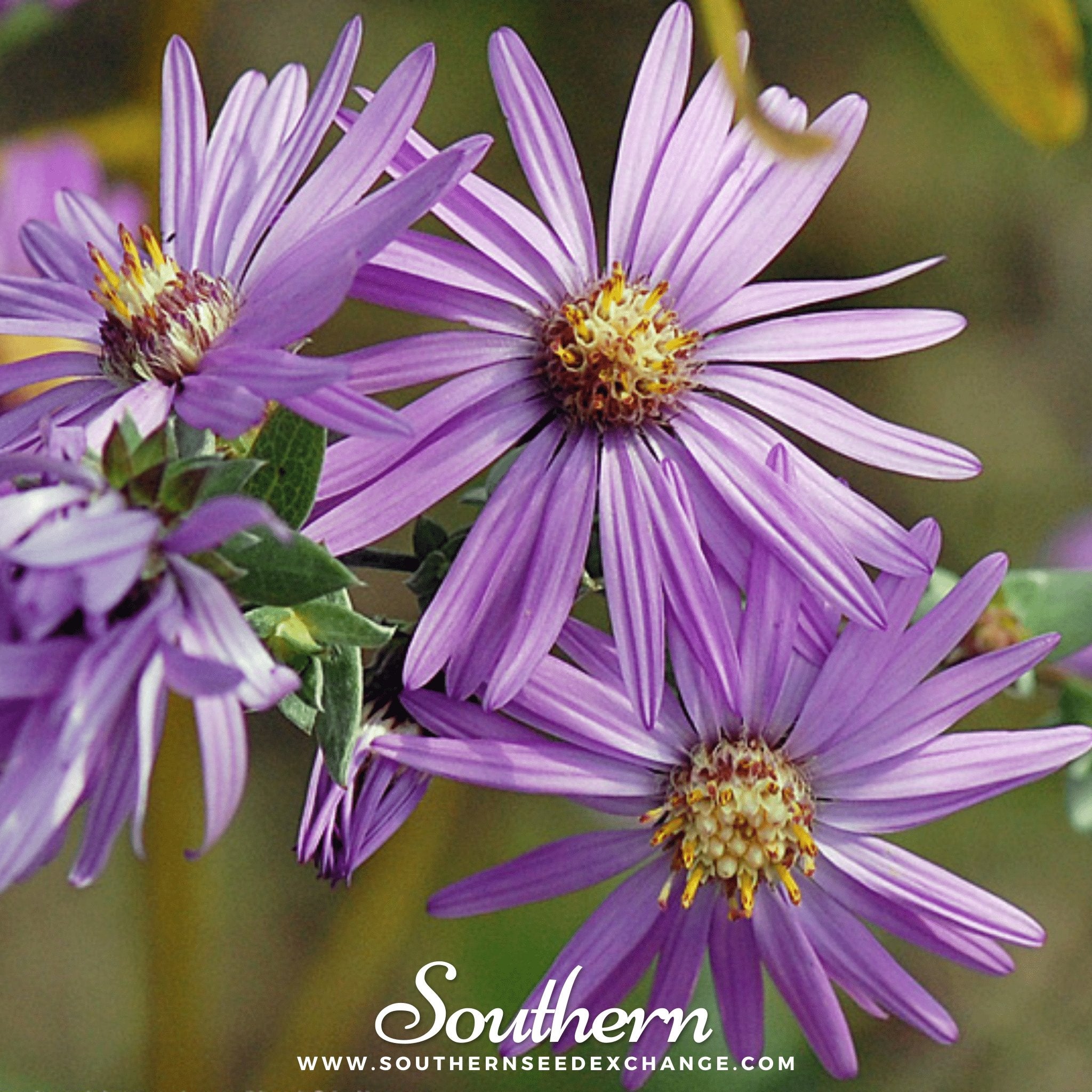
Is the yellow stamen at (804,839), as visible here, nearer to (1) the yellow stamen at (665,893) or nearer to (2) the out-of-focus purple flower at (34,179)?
(1) the yellow stamen at (665,893)

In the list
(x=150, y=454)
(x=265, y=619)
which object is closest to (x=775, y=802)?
(x=265, y=619)

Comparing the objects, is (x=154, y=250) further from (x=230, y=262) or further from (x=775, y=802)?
(x=775, y=802)

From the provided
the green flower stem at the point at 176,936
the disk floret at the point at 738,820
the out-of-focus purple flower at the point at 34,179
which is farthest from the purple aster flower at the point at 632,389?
the green flower stem at the point at 176,936

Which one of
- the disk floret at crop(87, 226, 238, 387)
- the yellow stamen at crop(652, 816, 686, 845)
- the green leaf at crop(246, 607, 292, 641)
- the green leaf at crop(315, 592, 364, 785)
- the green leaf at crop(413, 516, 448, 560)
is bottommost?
the yellow stamen at crop(652, 816, 686, 845)

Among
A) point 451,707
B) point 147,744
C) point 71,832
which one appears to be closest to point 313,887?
point 71,832

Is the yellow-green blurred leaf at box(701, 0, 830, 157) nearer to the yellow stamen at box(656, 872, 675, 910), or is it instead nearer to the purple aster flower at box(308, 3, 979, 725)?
the purple aster flower at box(308, 3, 979, 725)

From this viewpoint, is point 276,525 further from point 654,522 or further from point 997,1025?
point 997,1025

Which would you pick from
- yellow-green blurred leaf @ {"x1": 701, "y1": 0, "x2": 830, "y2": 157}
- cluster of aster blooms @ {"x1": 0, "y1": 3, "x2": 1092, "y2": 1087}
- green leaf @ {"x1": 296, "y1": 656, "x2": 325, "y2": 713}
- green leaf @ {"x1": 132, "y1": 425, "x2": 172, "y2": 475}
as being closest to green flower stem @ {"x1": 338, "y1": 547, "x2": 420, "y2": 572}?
cluster of aster blooms @ {"x1": 0, "y1": 3, "x2": 1092, "y2": 1087}
